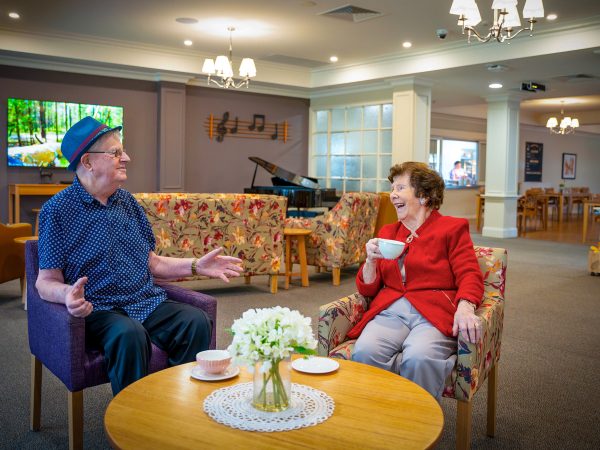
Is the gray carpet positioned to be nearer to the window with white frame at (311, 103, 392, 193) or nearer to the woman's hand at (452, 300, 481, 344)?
the woman's hand at (452, 300, 481, 344)

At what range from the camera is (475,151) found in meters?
14.4

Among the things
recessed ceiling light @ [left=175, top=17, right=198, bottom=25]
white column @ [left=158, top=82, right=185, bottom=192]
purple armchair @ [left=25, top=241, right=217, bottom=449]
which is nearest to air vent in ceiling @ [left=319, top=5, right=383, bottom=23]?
recessed ceiling light @ [left=175, top=17, right=198, bottom=25]

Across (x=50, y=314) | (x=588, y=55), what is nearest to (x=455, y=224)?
(x=50, y=314)

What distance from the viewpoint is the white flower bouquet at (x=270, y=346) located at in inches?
54.0

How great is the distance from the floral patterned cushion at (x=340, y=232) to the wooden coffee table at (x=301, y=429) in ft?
12.2

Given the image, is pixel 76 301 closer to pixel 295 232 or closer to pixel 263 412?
pixel 263 412

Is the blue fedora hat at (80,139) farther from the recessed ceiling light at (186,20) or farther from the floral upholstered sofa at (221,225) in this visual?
the recessed ceiling light at (186,20)

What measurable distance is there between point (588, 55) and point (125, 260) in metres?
6.50

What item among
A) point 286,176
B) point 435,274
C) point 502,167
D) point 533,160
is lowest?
point 435,274

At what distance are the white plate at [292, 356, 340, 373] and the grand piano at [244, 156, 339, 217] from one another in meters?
6.29

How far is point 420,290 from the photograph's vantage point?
2.20 m

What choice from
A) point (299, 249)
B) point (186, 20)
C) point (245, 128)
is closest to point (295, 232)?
point (299, 249)

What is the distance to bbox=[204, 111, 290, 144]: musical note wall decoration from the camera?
9469 mm

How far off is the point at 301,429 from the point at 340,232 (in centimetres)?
405
